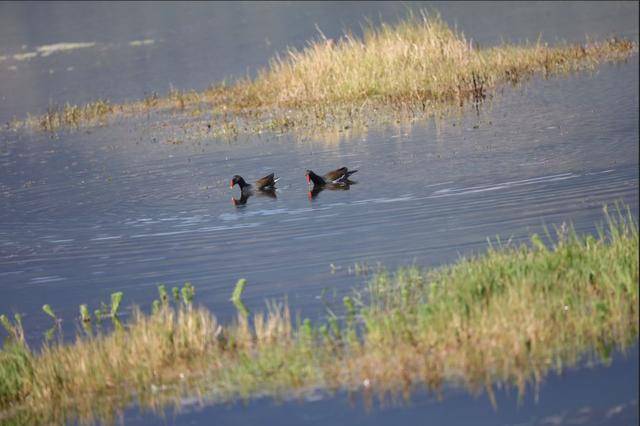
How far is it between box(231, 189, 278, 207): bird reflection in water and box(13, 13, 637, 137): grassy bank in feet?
23.2

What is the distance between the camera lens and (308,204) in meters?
18.6

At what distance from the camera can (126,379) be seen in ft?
34.3

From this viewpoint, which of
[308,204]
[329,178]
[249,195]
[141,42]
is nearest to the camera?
[308,204]

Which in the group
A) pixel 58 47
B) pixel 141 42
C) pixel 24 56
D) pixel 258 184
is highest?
pixel 58 47

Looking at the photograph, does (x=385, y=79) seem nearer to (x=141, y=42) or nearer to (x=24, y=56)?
(x=24, y=56)

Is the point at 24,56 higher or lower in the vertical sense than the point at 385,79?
higher

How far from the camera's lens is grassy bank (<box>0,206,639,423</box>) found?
31.5 ft

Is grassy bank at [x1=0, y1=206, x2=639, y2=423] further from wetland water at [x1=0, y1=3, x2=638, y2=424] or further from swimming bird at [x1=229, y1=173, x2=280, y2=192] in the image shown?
swimming bird at [x1=229, y1=173, x2=280, y2=192]

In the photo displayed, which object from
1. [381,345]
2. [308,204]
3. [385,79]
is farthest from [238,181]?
[385,79]

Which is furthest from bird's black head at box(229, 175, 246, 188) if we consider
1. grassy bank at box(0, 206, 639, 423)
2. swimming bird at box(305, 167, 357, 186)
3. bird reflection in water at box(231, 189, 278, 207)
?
grassy bank at box(0, 206, 639, 423)

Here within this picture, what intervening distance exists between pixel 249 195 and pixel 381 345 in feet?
33.5

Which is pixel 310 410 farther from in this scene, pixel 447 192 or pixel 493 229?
pixel 447 192

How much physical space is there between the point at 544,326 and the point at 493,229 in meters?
4.88

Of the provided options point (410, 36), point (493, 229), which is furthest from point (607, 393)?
point (410, 36)
